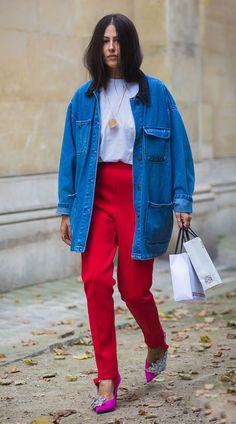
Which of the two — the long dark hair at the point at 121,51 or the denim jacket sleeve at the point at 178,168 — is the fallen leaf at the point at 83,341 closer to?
the denim jacket sleeve at the point at 178,168

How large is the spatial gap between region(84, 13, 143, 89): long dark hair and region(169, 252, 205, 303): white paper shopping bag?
99cm

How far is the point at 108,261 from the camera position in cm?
518

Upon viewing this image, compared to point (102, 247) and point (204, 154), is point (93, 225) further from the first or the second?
point (204, 154)

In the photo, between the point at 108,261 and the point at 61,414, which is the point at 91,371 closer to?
the point at 61,414

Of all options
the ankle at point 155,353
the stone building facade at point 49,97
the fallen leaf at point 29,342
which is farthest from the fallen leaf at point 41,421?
the stone building facade at point 49,97

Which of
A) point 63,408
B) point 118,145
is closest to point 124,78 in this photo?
point 118,145

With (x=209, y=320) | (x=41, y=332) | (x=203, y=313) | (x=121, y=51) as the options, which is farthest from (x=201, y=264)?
(x=203, y=313)

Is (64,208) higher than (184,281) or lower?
higher

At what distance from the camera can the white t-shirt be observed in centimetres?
520

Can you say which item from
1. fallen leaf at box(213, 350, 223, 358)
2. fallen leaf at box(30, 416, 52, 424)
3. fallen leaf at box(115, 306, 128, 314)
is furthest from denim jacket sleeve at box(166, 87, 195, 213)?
fallen leaf at box(115, 306, 128, 314)

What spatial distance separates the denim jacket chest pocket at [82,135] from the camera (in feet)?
17.1

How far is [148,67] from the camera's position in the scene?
10672mm

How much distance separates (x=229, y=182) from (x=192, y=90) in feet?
5.30

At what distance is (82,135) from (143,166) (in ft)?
1.18
